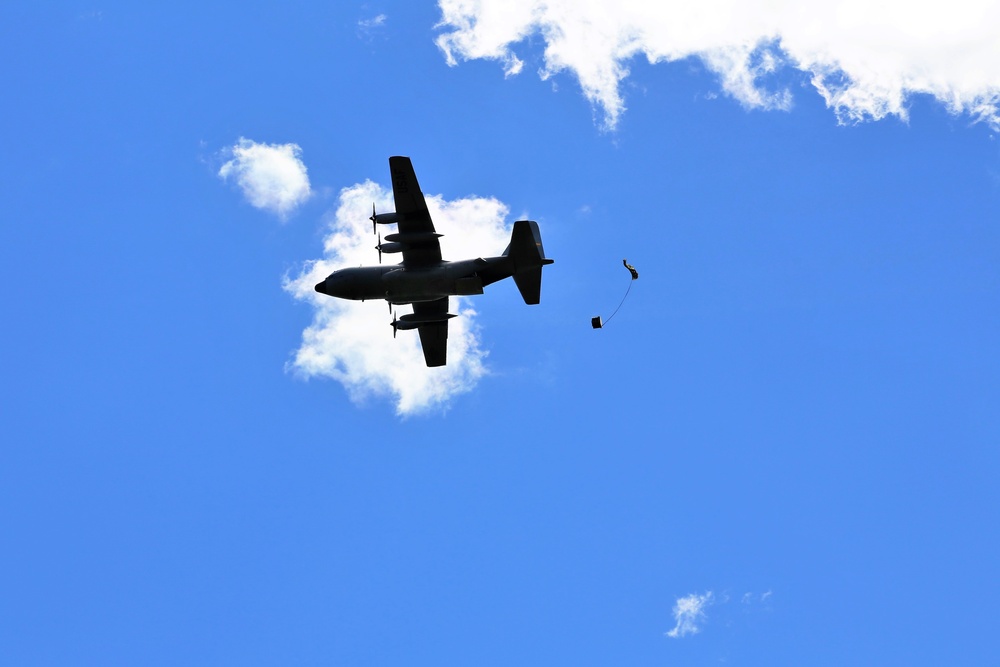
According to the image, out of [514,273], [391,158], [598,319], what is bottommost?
[598,319]

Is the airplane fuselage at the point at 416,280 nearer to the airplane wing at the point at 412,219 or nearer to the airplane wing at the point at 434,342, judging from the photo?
the airplane wing at the point at 412,219

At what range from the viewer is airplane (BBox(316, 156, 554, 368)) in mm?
42000

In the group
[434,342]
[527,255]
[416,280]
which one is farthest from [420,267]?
[434,342]

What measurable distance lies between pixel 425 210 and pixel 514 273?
15.8 ft

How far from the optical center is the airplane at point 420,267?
42000 mm

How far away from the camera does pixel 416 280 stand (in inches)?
1692

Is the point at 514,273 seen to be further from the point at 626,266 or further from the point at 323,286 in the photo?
the point at 323,286

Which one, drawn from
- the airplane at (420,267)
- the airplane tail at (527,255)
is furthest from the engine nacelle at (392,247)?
the airplane tail at (527,255)

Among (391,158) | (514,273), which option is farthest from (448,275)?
(391,158)

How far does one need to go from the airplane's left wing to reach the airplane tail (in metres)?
3.43

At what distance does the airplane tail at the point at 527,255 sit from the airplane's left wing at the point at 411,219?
3.43m

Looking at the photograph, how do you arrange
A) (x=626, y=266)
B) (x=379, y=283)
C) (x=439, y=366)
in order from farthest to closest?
(x=439, y=366) → (x=379, y=283) → (x=626, y=266)

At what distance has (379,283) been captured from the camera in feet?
142

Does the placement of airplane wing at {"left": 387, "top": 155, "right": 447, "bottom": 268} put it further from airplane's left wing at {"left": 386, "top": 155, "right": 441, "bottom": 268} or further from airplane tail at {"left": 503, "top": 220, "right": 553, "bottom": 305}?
airplane tail at {"left": 503, "top": 220, "right": 553, "bottom": 305}
